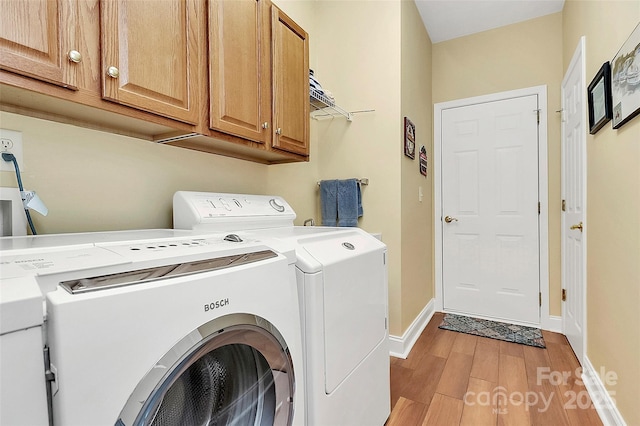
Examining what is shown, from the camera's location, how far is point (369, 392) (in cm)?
132

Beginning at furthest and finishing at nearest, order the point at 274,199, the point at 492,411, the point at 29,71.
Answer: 1. the point at 274,199
2. the point at 492,411
3. the point at 29,71

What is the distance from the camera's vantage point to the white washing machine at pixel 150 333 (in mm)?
466

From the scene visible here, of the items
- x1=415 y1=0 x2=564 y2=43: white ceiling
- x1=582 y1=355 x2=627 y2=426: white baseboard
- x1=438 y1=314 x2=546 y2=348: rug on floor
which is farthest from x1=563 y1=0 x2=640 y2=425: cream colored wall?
x1=415 y1=0 x2=564 y2=43: white ceiling

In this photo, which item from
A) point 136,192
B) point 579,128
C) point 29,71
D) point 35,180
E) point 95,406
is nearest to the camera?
point 95,406

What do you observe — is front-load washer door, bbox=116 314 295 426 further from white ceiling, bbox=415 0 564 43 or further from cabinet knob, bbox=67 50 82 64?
white ceiling, bbox=415 0 564 43

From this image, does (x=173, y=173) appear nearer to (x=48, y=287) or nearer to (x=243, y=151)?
(x=243, y=151)

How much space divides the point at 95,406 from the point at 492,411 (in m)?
1.82

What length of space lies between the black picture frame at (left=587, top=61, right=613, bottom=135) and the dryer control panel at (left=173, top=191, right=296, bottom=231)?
167cm

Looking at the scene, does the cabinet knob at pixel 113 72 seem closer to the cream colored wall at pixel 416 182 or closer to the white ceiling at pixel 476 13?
the cream colored wall at pixel 416 182

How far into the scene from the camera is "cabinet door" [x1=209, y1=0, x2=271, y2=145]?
1.23 meters

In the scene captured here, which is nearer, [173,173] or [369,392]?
[369,392]

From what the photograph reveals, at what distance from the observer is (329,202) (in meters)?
2.35

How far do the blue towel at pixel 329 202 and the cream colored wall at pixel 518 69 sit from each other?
1640mm

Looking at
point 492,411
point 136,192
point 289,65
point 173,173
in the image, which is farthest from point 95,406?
point 492,411
